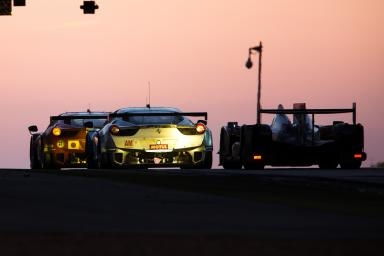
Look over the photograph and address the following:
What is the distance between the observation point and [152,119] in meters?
31.7

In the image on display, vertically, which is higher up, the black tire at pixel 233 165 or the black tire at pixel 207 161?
the black tire at pixel 207 161

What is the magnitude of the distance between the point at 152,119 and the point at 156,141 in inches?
38.3

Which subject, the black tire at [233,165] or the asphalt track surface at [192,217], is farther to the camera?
the black tire at [233,165]

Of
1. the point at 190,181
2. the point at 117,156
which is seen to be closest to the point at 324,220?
the point at 190,181

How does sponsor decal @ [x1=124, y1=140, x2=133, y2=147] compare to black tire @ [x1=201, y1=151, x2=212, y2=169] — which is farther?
black tire @ [x1=201, y1=151, x2=212, y2=169]

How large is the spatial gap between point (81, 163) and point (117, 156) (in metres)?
4.38

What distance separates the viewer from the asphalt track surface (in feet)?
29.9

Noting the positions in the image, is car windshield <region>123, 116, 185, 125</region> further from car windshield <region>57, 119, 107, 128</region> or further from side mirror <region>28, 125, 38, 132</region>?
side mirror <region>28, 125, 38, 132</region>

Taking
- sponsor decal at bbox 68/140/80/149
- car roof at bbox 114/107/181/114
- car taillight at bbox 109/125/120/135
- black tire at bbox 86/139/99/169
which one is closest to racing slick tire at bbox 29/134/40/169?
sponsor decal at bbox 68/140/80/149

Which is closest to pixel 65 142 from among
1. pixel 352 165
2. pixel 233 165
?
pixel 233 165

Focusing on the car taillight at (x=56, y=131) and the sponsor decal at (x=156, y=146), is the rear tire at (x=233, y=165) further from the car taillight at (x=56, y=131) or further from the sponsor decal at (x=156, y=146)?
the sponsor decal at (x=156, y=146)

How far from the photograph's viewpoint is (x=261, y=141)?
33.1 meters

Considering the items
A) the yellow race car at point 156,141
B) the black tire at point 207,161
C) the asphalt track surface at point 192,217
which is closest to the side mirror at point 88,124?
the yellow race car at point 156,141

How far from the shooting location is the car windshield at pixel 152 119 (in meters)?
31.5
